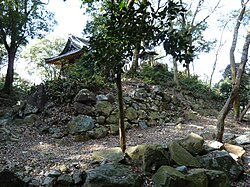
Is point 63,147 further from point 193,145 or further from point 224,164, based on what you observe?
point 224,164

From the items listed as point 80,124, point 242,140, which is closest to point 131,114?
point 80,124

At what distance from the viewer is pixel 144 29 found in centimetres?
288

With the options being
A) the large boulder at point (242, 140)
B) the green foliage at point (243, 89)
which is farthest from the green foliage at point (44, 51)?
the large boulder at point (242, 140)

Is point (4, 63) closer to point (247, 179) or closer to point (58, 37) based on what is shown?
point (58, 37)

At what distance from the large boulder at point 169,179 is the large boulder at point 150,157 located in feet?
1.31

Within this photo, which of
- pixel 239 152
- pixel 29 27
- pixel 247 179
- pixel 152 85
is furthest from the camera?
pixel 29 27

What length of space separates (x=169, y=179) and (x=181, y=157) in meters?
0.99

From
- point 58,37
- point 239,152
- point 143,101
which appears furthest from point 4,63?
point 239,152

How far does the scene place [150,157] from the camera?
3.96 metres

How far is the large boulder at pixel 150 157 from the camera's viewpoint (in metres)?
3.91

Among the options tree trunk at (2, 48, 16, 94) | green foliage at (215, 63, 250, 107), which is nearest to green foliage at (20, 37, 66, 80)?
tree trunk at (2, 48, 16, 94)

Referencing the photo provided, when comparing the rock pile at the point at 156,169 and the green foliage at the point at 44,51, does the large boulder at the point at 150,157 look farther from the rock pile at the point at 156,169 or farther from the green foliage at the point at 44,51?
the green foliage at the point at 44,51

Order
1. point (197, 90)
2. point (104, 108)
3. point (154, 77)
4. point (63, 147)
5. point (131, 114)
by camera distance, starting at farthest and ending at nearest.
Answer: point (197, 90)
point (154, 77)
point (131, 114)
point (104, 108)
point (63, 147)

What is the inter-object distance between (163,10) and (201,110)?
9.27m
